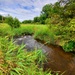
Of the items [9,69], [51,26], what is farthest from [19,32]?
[9,69]

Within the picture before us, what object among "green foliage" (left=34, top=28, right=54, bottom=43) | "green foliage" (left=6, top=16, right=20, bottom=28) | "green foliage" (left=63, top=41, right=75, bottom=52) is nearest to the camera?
"green foliage" (left=63, top=41, right=75, bottom=52)

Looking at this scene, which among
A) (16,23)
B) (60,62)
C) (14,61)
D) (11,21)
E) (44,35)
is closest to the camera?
(14,61)

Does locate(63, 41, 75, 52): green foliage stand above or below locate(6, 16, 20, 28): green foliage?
below

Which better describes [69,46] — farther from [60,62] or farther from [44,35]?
[44,35]

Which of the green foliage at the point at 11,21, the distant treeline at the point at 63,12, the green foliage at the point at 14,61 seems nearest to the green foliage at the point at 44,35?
the distant treeline at the point at 63,12

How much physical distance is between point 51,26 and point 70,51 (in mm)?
3733

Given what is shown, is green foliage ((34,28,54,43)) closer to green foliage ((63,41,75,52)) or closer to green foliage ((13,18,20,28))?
green foliage ((63,41,75,52))

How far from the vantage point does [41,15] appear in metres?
48.4

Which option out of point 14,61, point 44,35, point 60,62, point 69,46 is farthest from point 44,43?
point 44,35

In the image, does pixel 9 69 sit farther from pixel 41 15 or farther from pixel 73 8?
pixel 41 15

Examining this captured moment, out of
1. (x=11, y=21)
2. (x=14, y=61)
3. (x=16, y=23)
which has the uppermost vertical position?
(x=14, y=61)

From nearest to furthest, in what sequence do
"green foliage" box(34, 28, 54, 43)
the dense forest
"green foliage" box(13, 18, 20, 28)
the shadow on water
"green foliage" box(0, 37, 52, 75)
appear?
"green foliage" box(0, 37, 52, 75), the dense forest, the shadow on water, "green foliage" box(34, 28, 54, 43), "green foliage" box(13, 18, 20, 28)

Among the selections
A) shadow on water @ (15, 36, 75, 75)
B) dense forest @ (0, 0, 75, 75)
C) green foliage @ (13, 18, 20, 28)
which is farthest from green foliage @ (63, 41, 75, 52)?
green foliage @ (13, 18, 20, 28)

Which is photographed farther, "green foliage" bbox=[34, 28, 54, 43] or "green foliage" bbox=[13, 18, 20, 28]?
"green foliage" bbox=[13, 18, 20, 28]
